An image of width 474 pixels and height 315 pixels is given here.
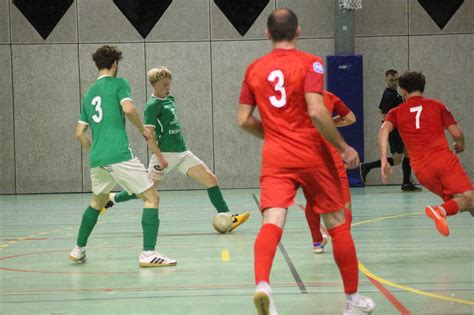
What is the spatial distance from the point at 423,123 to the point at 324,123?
3326 mm

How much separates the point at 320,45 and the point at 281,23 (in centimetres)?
1141

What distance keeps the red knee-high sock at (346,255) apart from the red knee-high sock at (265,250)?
400 millimetres

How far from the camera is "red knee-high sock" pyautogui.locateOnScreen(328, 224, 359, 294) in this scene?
4980mm

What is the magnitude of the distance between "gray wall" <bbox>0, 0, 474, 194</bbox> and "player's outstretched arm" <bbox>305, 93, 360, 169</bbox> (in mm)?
11543

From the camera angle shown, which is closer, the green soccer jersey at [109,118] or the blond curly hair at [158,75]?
the green soccer jersey at [109,118]

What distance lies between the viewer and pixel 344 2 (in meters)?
15.3

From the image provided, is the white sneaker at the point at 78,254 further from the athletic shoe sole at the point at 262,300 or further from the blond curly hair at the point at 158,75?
the athletic shoe sole at the point at 262,300

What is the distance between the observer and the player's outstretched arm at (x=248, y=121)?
5090mm

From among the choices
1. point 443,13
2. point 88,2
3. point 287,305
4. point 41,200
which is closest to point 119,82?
→ point 287,305

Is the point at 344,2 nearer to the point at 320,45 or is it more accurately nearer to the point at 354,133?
the point at 320,45

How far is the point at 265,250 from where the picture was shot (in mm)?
4738

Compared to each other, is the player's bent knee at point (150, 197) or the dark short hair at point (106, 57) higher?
the dark short hair at point (106, 57)

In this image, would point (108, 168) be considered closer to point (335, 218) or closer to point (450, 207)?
point (335, 218)

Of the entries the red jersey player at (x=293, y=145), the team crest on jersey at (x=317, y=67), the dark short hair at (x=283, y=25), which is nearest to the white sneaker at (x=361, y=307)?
the red jersey player at (x=293, y=145)
